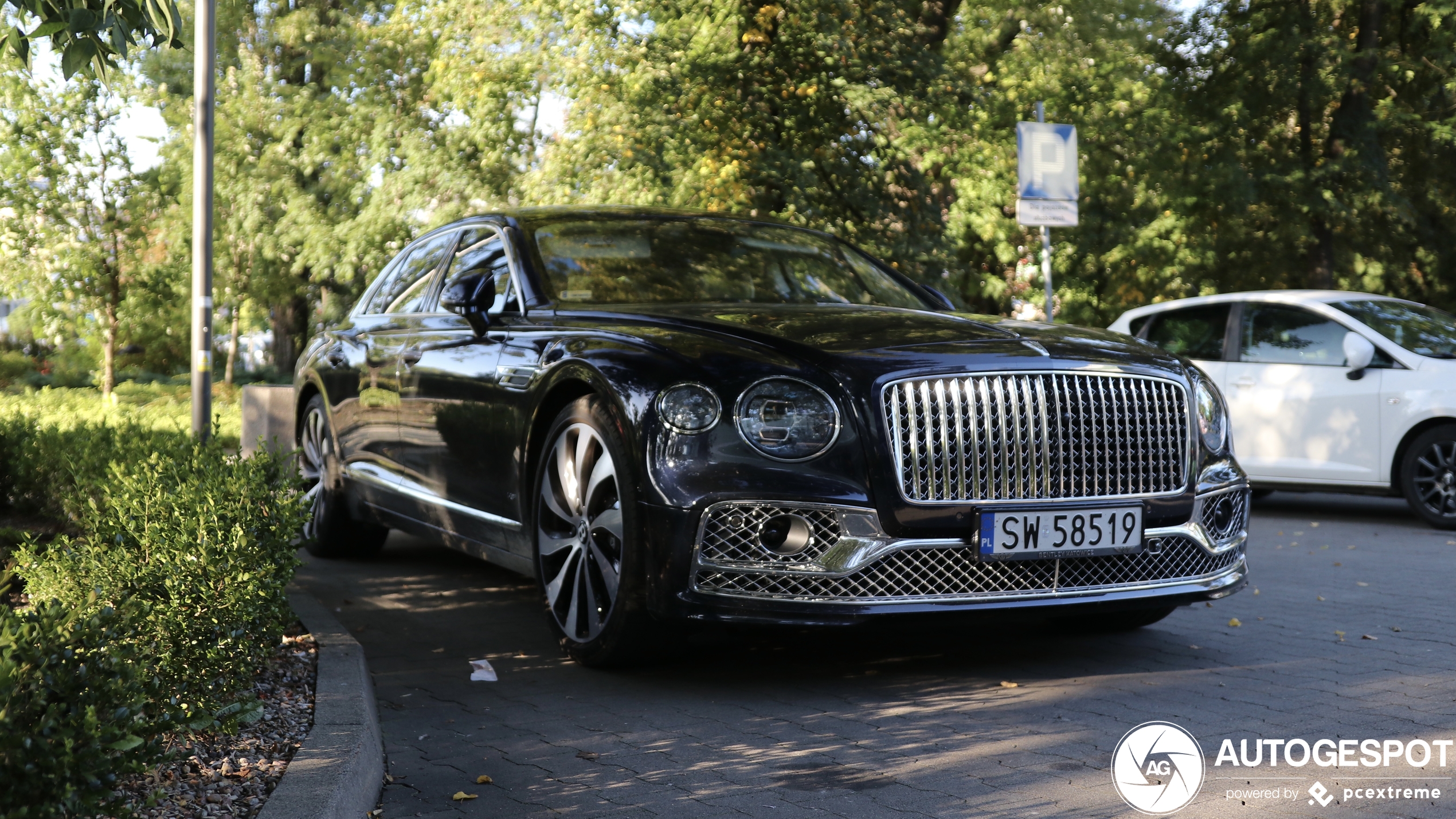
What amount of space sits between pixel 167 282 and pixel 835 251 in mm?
22587

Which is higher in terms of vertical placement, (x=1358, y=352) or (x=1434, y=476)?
(x=1358, y=352)

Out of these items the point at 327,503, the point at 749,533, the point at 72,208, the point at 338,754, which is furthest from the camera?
the point at 72,208

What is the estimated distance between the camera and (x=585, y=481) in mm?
5051

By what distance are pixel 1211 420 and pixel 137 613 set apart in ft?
12.1

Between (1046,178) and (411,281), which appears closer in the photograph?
(411,281)

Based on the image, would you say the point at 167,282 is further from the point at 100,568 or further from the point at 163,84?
the point at 100,568

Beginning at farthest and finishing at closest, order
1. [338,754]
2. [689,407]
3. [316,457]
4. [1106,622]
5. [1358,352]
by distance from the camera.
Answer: [1358,352] < [316,457] < [1106,622] < [689,407] < [338,754]

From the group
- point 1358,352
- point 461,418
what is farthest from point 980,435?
point 1358,352

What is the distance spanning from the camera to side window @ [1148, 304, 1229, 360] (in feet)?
36.4

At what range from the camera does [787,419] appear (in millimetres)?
4547

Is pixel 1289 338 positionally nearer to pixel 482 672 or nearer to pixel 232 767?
pixel 482 672

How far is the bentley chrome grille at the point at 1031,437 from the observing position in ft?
15.0

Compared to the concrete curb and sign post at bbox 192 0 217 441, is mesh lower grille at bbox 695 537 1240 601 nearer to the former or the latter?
the concrete curb

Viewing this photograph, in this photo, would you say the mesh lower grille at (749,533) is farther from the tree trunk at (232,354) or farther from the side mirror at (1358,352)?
the tree trunk at (232,354)
